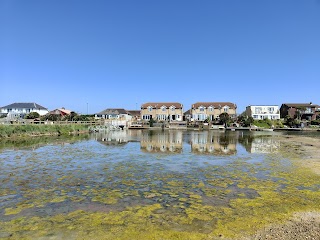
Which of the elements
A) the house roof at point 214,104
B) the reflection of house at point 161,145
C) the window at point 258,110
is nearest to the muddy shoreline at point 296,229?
the reflection of house at point 161,145

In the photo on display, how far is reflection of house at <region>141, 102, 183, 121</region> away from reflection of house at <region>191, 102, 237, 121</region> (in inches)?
196

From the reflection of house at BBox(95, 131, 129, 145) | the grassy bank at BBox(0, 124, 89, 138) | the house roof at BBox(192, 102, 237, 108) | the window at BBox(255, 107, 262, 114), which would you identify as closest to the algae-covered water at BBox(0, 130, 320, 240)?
the reflection of house at BBox(95, 131, 129, 145)

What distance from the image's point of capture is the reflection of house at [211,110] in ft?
269

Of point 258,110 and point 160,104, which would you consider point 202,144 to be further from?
point 258,110

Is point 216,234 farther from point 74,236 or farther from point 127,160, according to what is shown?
point 127,160

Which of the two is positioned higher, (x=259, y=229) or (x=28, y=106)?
(x=28, y=106)

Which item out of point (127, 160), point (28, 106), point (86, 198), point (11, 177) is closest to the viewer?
point (86, 198)

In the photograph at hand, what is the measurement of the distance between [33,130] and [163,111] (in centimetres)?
4956

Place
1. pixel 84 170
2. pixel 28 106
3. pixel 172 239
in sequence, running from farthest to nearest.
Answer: pixel 28 106 → pixel 84 170 → pixel 172 239

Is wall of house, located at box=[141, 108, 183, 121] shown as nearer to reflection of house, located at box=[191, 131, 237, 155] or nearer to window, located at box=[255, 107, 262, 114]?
window, located at box=[255, 107, 262, 114]

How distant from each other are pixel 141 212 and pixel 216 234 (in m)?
2.54

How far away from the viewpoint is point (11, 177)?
1253 cm

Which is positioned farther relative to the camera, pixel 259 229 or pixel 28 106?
pixel 28 106

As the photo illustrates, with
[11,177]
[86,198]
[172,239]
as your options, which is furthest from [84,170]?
[172,239]
